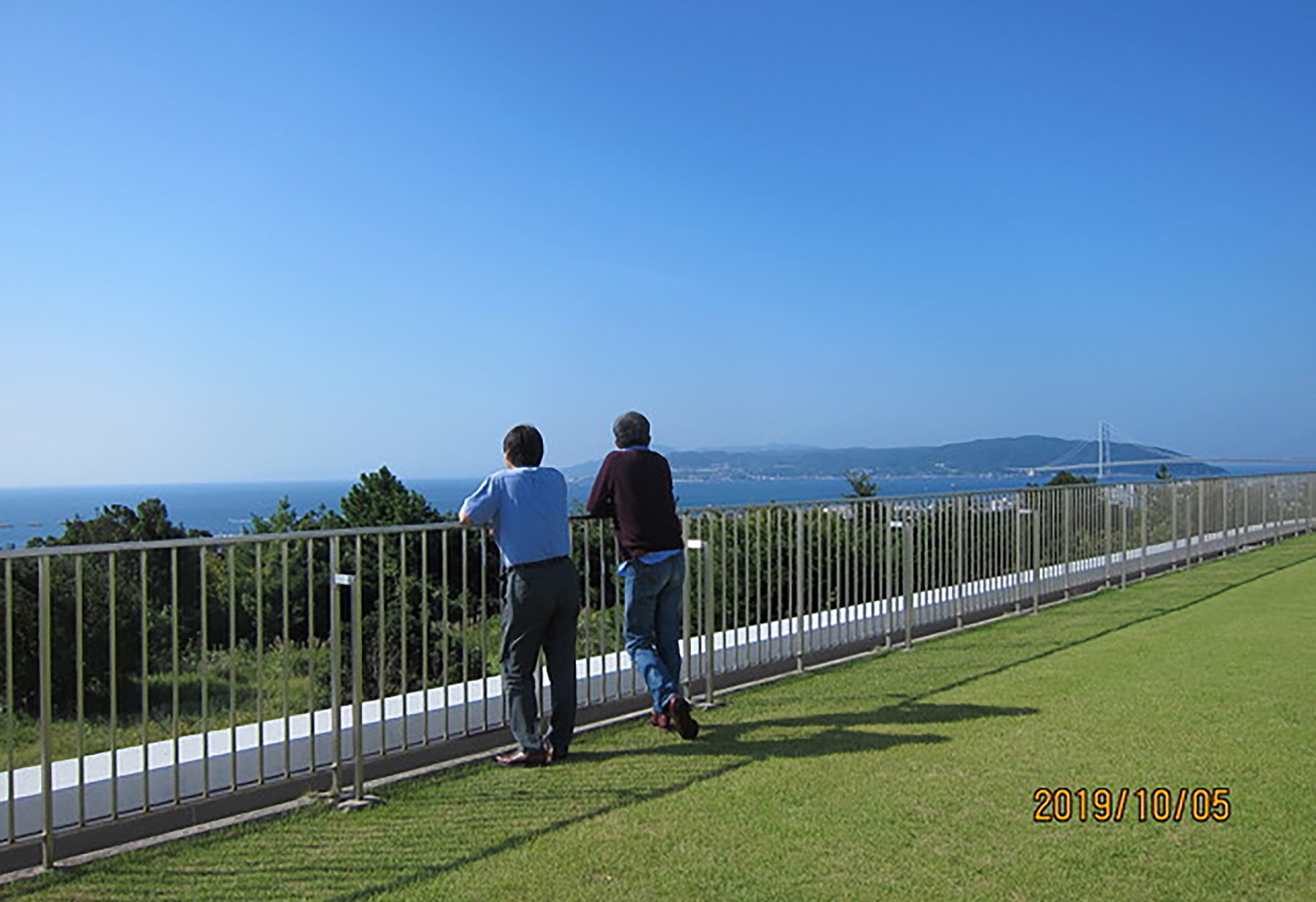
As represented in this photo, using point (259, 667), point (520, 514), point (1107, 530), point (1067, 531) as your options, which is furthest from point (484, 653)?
point (1107, 530)

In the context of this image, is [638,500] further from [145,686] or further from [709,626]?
[145,686]

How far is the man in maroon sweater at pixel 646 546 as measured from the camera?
560 cm

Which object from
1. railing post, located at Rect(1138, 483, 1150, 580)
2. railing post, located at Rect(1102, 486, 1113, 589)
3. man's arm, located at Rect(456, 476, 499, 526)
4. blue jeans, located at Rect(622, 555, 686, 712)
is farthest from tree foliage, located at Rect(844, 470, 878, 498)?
man's arm, located at Rect(456, 476, 499, 526)

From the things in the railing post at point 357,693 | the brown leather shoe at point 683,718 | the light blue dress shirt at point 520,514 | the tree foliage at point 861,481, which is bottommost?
the brown leather shoe at point 683,718

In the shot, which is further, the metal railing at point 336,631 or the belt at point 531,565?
the belt at point 531,565

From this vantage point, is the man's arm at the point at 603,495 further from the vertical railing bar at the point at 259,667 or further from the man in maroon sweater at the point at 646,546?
the vertical railing bar at the point at 259,667

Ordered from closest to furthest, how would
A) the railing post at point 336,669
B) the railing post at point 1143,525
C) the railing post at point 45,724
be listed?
the railing post at point 45,724 → the railing post at point 336,669 → the railing post at point 1143,525

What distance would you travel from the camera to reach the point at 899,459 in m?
117

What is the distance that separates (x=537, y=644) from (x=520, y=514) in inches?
24.2

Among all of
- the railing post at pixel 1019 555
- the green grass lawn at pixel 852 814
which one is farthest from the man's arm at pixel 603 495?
the railing post at pixel 1019 555

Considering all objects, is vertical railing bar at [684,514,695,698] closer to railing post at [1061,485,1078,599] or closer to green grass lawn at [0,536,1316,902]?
green grass lawn at [0,536,1316,902]

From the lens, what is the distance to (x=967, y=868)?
3545 mm

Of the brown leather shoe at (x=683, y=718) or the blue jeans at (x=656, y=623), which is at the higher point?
the blue jeans at (x=656, y=623)
